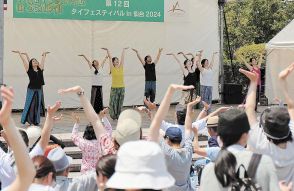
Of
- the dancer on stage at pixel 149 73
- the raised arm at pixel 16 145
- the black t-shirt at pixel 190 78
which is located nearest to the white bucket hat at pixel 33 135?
the raised arm at pixel 16 145

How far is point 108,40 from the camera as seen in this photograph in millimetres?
16594

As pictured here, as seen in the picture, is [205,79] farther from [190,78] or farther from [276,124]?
[276,124]

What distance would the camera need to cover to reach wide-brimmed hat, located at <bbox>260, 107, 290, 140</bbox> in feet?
11.1

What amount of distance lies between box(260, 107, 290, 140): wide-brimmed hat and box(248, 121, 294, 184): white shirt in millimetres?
52

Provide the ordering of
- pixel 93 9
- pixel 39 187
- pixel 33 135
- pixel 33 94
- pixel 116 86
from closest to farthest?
1. pixel 39 187
2. pixel 33 135
3. pixel 33 94
4. pixel 116 86
5. pixel 93 9

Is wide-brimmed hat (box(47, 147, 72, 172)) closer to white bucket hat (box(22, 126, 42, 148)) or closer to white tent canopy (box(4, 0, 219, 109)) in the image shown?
white bucket hat (box(22, 126, 42, 148))

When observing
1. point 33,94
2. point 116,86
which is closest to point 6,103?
point 33,94

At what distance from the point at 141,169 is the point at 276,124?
4.73 ft

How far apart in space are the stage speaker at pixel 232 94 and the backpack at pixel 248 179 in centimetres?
1538

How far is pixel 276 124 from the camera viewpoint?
133 inches

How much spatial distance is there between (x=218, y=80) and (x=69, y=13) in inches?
206

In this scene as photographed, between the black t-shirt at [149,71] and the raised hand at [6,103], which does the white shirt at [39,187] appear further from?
the black t-shirt at [149,71]

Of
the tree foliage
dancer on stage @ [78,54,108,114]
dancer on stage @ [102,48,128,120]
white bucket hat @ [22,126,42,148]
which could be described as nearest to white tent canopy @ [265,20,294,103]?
dancer on stage @ [102,48,128,120]

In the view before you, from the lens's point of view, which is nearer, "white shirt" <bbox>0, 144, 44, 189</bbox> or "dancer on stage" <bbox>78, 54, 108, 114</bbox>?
"white shirt" <bbox>0, 144, 44, 189</bbox>
